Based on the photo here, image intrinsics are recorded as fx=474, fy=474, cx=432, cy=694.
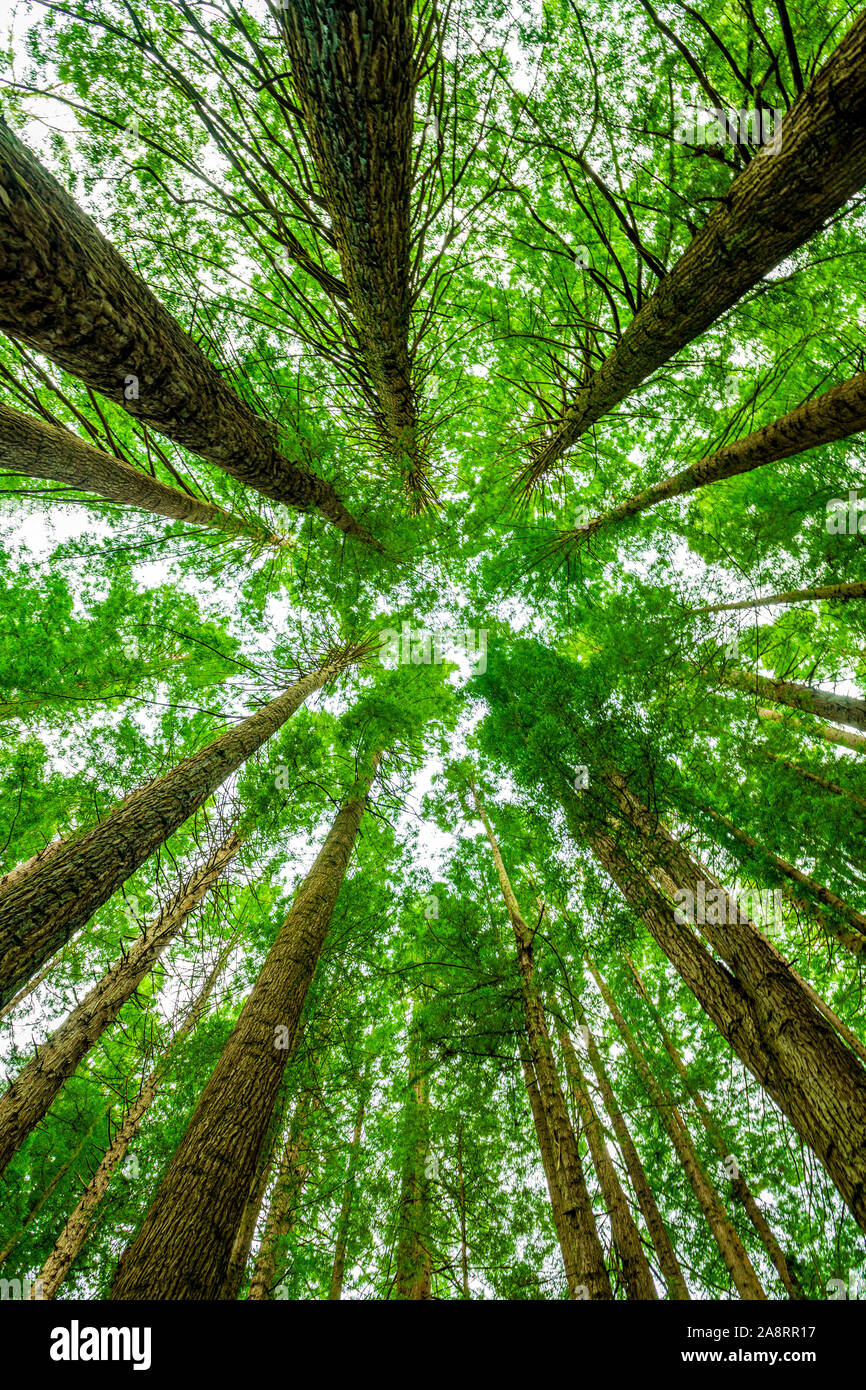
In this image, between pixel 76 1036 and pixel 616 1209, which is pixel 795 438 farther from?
pixel 76 1036

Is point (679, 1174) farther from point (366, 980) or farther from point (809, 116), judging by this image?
point (809, 116)

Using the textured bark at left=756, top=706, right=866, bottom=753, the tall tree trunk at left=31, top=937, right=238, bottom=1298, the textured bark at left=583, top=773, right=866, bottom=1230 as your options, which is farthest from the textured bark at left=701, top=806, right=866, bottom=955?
the tall tree trunk at left=31, top=937, right=238, bottom=1298

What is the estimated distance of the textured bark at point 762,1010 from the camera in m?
3.09

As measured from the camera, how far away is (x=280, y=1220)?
4.98 m

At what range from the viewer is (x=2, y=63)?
3.58 meters

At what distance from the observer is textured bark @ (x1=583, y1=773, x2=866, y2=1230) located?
10.1 ft

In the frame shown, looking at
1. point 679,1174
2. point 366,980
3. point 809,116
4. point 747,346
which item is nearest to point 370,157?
point 809,116

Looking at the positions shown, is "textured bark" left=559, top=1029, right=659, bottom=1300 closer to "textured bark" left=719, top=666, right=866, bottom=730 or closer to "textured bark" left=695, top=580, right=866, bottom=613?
"textured bark" left=719, top=666, right=866, bottom=730

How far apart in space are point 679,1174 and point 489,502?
10038mm

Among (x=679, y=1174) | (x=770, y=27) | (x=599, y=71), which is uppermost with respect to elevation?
(x=770, y=27)

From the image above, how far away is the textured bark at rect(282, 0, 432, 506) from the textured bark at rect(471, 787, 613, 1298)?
626 cm

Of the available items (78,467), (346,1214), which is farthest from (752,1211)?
(78,467)

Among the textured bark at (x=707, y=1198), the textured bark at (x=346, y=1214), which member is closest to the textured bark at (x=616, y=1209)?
the textured bark at (x=707, y=1198)
